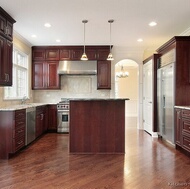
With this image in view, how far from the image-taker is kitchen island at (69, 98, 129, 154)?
4191mm

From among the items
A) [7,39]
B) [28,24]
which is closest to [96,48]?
[28,24]

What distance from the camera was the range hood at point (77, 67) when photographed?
677cm

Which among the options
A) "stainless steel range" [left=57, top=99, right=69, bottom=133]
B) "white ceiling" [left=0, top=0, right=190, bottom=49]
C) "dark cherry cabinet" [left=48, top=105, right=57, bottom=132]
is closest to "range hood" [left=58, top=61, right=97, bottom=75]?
"white ceiling" [left=0, top=0, right=190, bottom=49]

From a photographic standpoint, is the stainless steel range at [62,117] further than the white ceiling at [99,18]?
Yes

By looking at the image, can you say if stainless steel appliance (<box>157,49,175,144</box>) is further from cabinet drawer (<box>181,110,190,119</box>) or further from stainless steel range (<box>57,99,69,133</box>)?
stainless steel range (<box>57,99,69,133</box>)

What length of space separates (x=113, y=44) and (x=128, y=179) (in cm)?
471

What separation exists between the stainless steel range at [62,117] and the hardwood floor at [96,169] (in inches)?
75.0

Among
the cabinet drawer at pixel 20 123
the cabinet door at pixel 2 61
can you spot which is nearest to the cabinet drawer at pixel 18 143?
the cabinet drawer at pixel 20 123

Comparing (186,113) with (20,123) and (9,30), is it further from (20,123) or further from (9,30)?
(9,30)

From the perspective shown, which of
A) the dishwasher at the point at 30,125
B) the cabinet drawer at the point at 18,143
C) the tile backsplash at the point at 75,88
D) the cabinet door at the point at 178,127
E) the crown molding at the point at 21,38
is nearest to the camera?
the cabinet drawer at the point at 18,143

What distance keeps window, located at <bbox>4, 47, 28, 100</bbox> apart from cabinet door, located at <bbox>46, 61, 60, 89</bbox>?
0.73 m

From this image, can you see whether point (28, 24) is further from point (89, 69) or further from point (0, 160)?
point (0, 160)

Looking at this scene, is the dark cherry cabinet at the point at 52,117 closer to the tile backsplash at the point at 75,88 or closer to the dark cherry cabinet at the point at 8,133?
the tile backsplash at the point at 75,88

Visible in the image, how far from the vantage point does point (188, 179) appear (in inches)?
112
